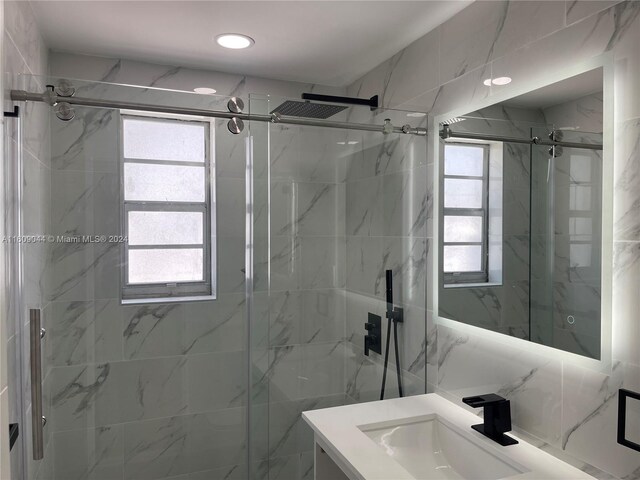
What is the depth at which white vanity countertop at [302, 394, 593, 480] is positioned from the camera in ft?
4.51

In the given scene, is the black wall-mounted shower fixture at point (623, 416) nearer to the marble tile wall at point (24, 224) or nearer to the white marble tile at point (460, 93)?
the white marble tile at point (460, 93)

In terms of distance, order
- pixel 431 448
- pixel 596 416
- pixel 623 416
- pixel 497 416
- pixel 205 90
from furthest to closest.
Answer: pixel 205 90 → pixel 431 448 → pixel 497 416 → pixel 596 416 → pixel 623 416

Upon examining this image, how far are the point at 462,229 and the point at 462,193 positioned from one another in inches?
5.9

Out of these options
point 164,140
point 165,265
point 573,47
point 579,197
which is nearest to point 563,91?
point 573,47

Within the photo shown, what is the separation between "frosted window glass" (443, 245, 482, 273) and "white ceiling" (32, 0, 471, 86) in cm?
100

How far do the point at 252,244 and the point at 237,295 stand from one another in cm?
29

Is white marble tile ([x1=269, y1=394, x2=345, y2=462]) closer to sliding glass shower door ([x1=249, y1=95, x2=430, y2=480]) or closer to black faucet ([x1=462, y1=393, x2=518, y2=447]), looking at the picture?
sliding glass shower door ([x1=249, y1=95, x2=430, y2=480])

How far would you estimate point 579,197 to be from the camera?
Answer: 1389 mm

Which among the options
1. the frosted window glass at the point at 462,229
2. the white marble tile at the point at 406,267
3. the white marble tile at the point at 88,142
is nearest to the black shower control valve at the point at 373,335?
the white marble tile at the point at 406,267

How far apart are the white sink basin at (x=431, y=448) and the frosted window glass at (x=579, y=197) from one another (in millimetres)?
856

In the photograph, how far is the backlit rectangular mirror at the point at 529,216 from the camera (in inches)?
53.5

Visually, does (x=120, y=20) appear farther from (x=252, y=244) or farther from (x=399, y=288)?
(x=399, y=288)

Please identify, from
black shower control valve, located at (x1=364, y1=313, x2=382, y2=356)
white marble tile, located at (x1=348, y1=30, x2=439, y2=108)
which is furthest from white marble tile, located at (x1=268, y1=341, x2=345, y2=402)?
white marble tile, located at (x1=348, y1=30, x2=439, y2=108)

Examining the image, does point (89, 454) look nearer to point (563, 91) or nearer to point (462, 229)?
point (462, 229)
